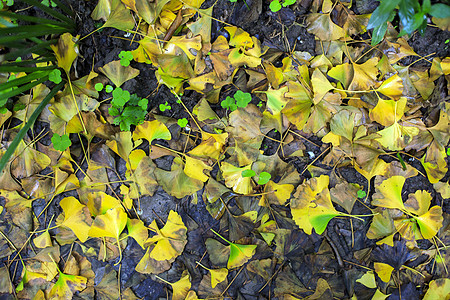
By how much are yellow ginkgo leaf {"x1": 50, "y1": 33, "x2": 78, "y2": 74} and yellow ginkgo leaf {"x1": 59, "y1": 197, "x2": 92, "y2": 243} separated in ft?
1.17

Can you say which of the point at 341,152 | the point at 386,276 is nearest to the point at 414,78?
the point at 341,152

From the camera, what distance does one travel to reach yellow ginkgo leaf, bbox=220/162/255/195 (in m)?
0.81

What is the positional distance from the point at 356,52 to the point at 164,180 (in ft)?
2.04

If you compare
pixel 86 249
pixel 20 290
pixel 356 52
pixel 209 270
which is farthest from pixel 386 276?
pixel 20 290

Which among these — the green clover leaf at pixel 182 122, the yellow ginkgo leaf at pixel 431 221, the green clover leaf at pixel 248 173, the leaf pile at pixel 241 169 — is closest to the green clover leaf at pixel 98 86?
the leaf pile at pixel 241 169

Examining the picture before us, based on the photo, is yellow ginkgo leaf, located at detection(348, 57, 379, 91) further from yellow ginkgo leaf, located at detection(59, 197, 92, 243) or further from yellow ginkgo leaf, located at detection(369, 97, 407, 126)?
yellow ginkgo leaf, located at detection(59, 197, 92, 243)

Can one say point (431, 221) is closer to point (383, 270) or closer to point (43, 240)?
point (383, 270)

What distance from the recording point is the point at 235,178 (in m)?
0.81

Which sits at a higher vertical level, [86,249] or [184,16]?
[184,16]

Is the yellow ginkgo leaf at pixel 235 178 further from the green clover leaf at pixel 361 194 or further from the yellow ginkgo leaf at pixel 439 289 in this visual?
A: the yellow ginkgo leaf at pixel 439 289

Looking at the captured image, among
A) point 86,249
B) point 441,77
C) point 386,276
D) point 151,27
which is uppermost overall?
point 151,27

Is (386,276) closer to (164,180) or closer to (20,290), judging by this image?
(164,180)

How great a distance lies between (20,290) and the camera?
2.82 feet

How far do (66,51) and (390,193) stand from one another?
939mm
